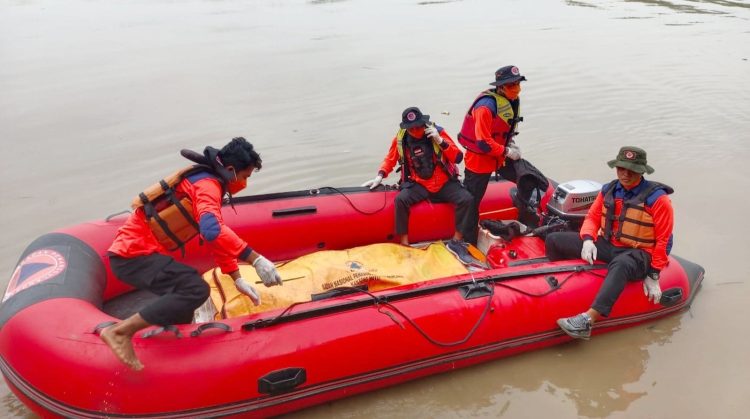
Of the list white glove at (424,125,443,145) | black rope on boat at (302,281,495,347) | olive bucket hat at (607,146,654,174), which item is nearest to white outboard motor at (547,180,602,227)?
olive bucket hat at (607,146,654,174)

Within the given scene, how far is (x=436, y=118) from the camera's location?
323 inches

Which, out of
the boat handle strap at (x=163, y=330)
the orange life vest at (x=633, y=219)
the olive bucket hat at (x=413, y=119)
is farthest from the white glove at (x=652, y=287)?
the boat handle strap at (x=163, y=330)

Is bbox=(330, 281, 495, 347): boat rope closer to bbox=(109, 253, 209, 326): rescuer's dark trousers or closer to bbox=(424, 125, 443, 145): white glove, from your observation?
bbox=(109, 253, 209, 326): rescuer's dark trousers

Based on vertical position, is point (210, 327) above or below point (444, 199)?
below

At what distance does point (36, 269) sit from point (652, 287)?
3877mm

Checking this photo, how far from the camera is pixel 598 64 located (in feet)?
35.5

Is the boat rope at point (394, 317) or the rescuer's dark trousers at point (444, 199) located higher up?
the rescuer's dark trousers at point (444, 199)

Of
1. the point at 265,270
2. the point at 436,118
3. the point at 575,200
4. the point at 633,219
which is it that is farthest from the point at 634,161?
the point at 436,118

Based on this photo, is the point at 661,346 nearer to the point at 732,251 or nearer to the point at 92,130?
the point at 732,251

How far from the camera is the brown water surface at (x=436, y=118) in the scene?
363cm

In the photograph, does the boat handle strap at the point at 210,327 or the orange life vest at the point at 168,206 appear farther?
the boat handle strap at the point at 210,327

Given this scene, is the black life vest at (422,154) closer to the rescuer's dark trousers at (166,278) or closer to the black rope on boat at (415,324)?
the black rope on boat at (415,324)

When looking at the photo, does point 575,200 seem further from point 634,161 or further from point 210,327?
point 210,327

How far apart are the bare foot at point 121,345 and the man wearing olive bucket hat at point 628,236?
2504mm
